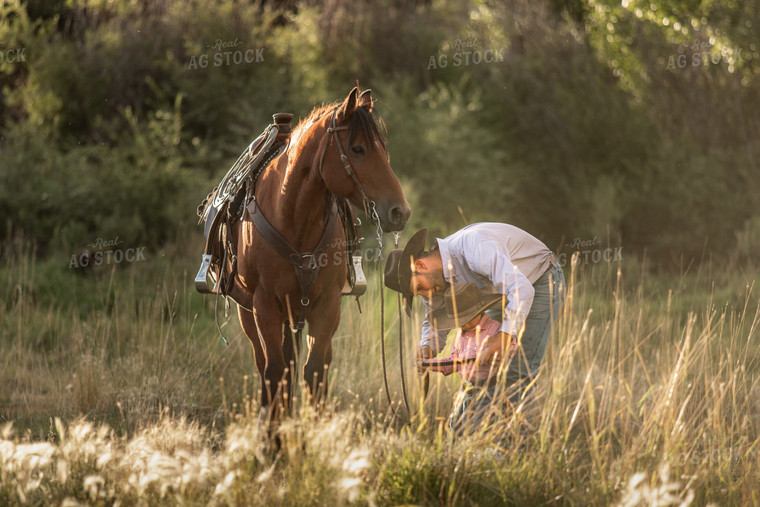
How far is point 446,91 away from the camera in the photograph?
572 inches

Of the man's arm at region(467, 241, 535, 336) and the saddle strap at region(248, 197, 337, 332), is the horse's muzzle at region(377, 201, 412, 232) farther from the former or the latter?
the saddle strap at region(248, 197, 337, 332)

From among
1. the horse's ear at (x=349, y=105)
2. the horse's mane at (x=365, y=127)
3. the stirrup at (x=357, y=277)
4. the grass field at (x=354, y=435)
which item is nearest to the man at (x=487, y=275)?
the grass field at (x=354, y=435)

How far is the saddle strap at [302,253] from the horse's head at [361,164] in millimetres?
477

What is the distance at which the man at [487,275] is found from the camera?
4.14 m

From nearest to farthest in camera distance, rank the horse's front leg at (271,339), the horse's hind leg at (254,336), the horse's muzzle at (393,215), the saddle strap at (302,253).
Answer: the horse's muzzle at (393,215) → the saddle strap at (302,253) → the horse's front leg at (271,339) → the horse's hind leg at (254,336)

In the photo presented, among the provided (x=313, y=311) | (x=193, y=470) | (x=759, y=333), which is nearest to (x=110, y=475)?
(x=193, y=470)

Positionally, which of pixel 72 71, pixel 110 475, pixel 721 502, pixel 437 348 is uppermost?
pixel 72 71

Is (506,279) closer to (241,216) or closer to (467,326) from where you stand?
(467,326)

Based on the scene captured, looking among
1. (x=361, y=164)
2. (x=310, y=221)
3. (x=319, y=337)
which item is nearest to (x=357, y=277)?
(x=319, y=337)

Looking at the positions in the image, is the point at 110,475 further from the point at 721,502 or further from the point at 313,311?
the point at 721,502

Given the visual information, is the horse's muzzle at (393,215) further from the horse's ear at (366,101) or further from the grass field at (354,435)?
the grass field at (354,435)

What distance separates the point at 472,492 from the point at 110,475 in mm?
1604

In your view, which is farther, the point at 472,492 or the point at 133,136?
the point at 133,136

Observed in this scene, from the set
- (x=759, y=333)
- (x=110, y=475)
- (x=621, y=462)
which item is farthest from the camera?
(x=759, y=333)
